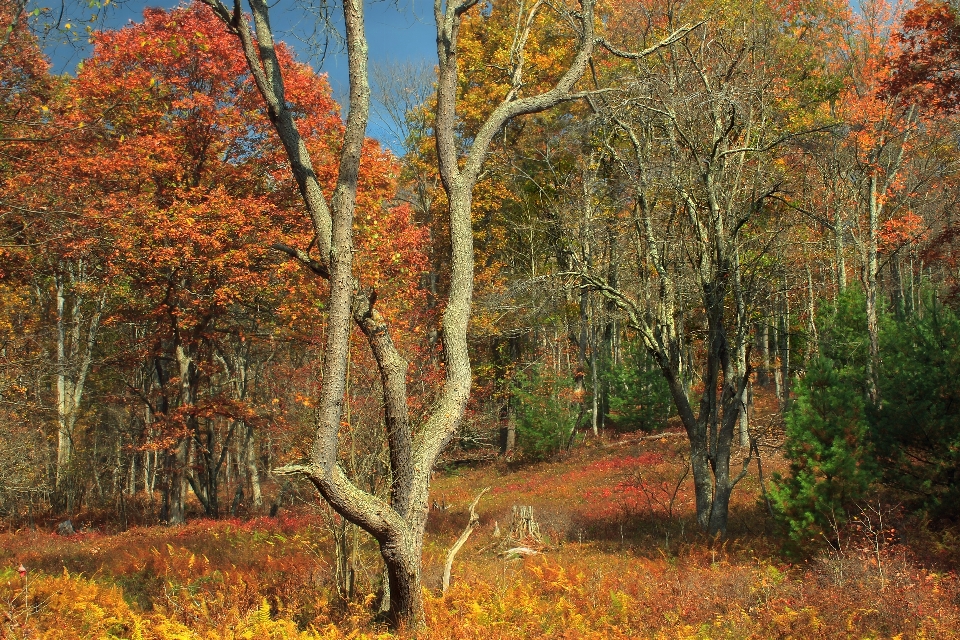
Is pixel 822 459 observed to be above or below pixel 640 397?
below

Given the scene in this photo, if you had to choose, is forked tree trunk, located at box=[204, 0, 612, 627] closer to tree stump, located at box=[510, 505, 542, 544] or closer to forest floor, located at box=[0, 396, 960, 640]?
forest floor, located at box=[0, 396, 960, 640]

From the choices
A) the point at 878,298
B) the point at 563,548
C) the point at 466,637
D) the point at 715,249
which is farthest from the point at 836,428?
the point at 878,298

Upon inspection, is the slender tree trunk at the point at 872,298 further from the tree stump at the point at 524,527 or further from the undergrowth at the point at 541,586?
the tree stump at the point at 524,527

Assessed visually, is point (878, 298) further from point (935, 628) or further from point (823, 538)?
point (935, 628)

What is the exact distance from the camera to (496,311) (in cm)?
1502

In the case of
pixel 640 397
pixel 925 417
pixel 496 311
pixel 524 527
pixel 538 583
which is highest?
pixel 496 311

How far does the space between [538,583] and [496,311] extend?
7.25 m

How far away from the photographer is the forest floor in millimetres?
6234

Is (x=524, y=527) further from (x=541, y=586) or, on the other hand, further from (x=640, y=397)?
(x=640, y=397)

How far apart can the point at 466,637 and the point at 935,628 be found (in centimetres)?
434

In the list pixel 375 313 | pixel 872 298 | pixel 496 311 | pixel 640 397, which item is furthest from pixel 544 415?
pixel 375 313

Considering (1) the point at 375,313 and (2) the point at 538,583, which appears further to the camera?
(2) the point at 538,583

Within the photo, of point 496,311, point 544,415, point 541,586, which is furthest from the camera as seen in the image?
point 544,415

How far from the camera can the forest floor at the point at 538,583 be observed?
6.23 meters
